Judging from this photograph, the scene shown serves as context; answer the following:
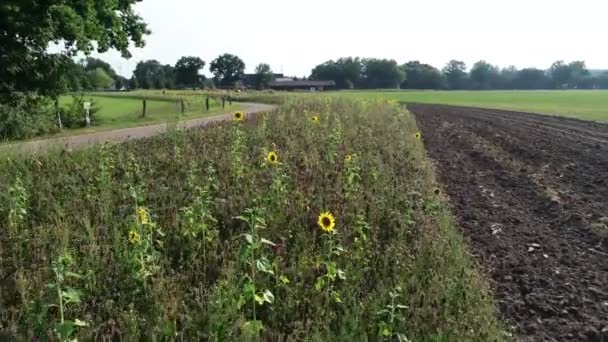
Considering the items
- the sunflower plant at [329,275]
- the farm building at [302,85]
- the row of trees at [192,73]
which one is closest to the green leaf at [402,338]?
the sunflower plant at [329,275]

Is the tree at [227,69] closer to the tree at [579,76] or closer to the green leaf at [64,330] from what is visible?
the tree at [579,76]

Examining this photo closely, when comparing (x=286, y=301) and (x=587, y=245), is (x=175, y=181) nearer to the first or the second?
(x=286, y=301)

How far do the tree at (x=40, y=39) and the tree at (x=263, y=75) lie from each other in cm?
12308

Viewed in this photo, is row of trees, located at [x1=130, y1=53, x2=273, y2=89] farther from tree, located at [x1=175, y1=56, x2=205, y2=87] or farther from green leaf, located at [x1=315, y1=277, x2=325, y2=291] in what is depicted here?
green leaf, located at [x1=315, y1=277, x2=325, y2=291]

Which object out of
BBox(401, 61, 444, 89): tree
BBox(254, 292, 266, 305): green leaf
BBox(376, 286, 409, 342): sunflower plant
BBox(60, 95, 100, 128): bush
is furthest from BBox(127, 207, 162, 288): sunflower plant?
BBox(401, 61, 444, 89): tree

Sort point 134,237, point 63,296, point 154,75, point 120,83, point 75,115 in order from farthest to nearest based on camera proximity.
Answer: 1. point 154,75
2. point 120,83
3. point 75,115
4. point 134,237
5. point 63,296

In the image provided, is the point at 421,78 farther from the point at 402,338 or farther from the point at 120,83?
the point at 402,338

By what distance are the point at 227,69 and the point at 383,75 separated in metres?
42.7

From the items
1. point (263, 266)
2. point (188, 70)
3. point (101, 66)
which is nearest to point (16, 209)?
point (263, 266)

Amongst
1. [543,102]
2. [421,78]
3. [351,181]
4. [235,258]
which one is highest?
[421,78]

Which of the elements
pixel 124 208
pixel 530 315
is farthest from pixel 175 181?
pixel 530 315

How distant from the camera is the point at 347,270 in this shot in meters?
5.13

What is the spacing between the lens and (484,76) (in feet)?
560

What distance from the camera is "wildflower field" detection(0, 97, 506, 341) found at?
4.30m
